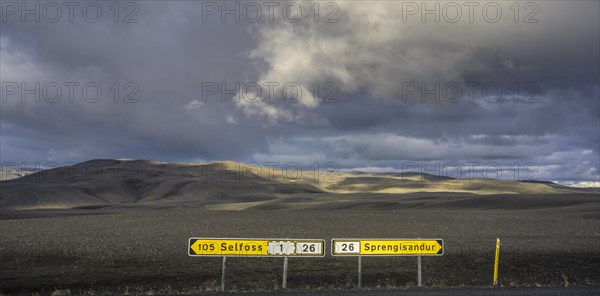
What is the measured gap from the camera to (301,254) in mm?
16219

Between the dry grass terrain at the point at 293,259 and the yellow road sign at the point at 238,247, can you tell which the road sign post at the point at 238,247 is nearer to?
the yellow road sign at the point at 238,247

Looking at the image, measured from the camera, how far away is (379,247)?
53.8 feet

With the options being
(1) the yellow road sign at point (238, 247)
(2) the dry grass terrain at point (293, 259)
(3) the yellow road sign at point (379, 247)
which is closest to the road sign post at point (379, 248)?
(3) the yellow road sign at point (379, 247)

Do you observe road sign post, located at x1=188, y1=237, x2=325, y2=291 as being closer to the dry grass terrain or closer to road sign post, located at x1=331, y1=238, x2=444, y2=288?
the dry grass terrain

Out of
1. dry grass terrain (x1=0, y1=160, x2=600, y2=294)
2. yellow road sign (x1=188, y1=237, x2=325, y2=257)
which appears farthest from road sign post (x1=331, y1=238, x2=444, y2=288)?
yellow road sign (x1=188, y1=237, x2=325, y2=257)

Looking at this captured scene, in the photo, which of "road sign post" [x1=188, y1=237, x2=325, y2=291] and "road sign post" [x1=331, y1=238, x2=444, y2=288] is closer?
"road sign post" [x1=188, y1=237, x2=325, y2=291]

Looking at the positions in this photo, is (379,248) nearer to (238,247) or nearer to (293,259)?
(238,247)

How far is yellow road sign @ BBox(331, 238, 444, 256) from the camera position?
16312 mm

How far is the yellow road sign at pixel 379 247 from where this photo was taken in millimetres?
16312

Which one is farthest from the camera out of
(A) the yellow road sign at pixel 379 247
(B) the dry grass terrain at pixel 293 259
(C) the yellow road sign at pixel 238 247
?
(B) the dry grass terrain at pixel 293 259

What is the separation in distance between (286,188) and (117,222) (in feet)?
414

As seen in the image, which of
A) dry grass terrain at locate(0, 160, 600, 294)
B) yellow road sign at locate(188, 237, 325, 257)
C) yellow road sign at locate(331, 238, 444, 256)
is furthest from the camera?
dry grass terrain at locate(0, 160, 600, 294)

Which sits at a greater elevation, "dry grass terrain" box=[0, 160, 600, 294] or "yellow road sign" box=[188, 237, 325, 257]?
"yellow road sign" box=[188, 237, 325, 257]

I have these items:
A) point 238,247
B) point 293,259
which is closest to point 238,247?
point 238,247
